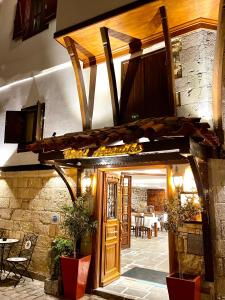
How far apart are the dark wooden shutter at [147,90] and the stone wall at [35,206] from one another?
2.60 metres

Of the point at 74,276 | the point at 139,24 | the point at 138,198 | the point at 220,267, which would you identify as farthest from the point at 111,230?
the point at 138,198

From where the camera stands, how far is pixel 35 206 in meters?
6.96

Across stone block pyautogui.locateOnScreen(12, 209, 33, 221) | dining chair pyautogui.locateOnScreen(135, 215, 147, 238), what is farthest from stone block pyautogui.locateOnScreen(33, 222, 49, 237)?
dining chair pyautogui.locateOnScreen(135, 215, 147, 238)

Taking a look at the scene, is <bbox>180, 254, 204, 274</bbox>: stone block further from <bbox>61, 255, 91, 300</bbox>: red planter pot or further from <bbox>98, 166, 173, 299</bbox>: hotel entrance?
<bbox>61, 255, 91, 300</bbox>: red planter pot

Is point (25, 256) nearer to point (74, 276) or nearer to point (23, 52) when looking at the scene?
point (74, 276)

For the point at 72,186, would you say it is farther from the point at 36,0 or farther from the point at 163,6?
the point at 36,0

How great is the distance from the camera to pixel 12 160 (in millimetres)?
7781

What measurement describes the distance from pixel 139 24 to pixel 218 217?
382cm

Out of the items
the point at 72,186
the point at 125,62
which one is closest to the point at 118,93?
the point at 125,62

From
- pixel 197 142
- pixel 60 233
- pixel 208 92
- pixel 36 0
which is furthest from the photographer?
pixel 36 0

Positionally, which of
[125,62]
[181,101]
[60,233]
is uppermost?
[125,62]

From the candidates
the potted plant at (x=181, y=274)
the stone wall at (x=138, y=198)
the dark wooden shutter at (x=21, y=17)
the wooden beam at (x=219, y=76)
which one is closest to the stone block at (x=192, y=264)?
the potted plant at (x=181, y=274)

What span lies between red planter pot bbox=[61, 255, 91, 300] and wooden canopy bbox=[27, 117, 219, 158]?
2.36 metres

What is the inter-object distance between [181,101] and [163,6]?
168cm
